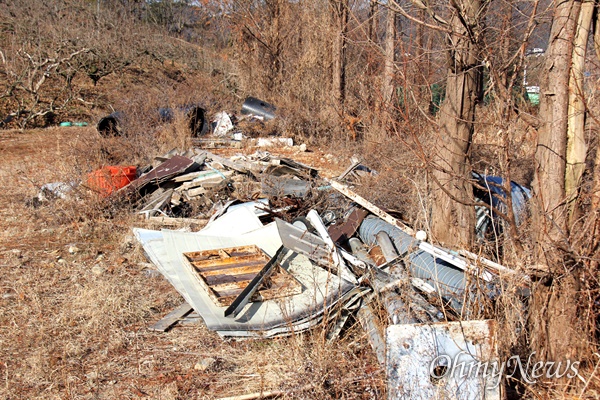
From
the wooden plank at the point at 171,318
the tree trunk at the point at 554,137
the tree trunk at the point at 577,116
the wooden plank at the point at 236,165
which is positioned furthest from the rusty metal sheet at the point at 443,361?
the wooden plank at the point at 236,165

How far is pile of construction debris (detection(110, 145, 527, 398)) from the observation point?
115 inches

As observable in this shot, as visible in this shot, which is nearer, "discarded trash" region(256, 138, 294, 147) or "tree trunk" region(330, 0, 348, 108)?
"discarded trash" region(256, 138, 294, 147)

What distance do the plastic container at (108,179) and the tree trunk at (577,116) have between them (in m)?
5.31

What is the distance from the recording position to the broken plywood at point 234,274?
413 centimetres

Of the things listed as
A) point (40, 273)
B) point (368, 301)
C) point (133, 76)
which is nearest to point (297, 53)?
point (133, 76)

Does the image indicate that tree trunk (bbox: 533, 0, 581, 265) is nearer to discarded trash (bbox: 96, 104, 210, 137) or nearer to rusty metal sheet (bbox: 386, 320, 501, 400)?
rusty metal sheet (bbox: 386, 320, 501, 400)

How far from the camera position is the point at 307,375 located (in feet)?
10.1

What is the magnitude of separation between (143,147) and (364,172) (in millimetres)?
4139

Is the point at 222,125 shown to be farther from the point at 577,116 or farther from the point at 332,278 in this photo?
the point at 577,116

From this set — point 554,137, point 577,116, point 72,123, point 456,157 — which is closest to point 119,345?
point 456,157

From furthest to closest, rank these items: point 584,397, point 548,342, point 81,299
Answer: point 81,299 < point 548,342 < point 584,397

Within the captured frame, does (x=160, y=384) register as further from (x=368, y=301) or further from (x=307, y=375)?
(x=368, y=301)

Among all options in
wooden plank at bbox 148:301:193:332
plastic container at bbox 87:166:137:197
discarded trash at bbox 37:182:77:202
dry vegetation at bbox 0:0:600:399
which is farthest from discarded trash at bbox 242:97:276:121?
wooden plank at bbox 148:301:193:332

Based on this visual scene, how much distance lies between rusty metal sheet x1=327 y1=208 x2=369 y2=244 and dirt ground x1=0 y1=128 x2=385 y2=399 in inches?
50.4
